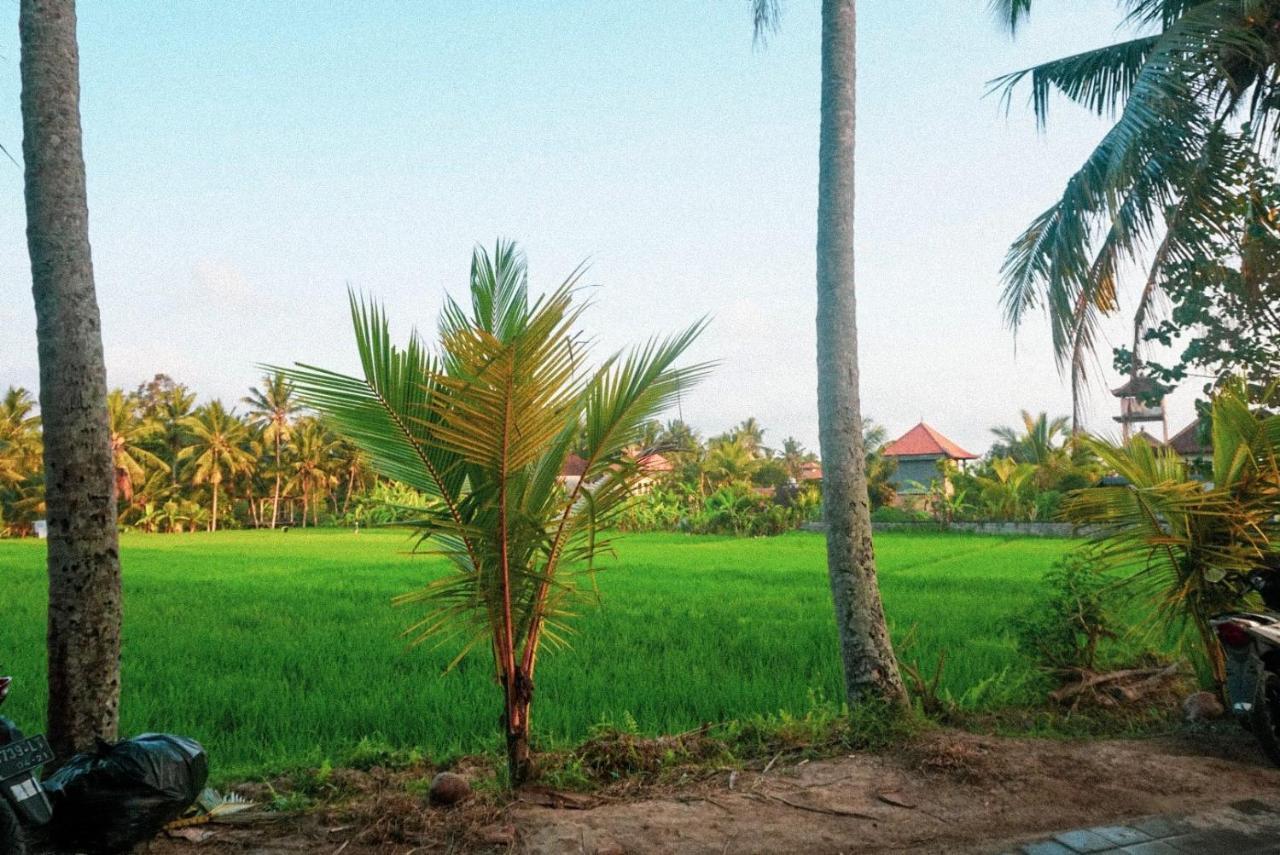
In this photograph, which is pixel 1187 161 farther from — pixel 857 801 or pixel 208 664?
pixel 208 664

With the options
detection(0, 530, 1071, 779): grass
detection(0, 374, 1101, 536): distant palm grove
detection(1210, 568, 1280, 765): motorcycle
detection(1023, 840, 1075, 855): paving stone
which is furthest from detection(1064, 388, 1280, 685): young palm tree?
detection(0, 374, 1101, 536): distant palm grove

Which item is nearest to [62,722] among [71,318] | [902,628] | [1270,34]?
[71,318]

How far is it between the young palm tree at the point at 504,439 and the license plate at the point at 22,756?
1.30 meters

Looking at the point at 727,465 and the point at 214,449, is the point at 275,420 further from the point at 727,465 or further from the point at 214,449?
the point at 727,465

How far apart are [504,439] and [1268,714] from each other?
378cm

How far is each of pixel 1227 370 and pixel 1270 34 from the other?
332 centimetres

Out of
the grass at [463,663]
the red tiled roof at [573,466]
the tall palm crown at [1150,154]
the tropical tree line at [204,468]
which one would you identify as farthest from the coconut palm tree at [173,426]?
the tall palm crown at [1150,154]

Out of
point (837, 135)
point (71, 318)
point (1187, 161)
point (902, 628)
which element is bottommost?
point (902, 628)

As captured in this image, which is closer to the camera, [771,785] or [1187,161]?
[771,785]

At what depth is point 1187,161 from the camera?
798cm

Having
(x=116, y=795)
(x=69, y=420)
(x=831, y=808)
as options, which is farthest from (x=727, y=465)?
(x=116, y=795)

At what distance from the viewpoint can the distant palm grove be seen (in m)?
26.9

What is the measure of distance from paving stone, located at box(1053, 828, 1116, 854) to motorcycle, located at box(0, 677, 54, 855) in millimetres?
3469

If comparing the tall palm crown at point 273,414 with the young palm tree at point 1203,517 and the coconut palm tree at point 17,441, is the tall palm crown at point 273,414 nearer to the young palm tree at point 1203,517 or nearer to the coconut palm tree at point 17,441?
the coconut palm tree at point 17,441
